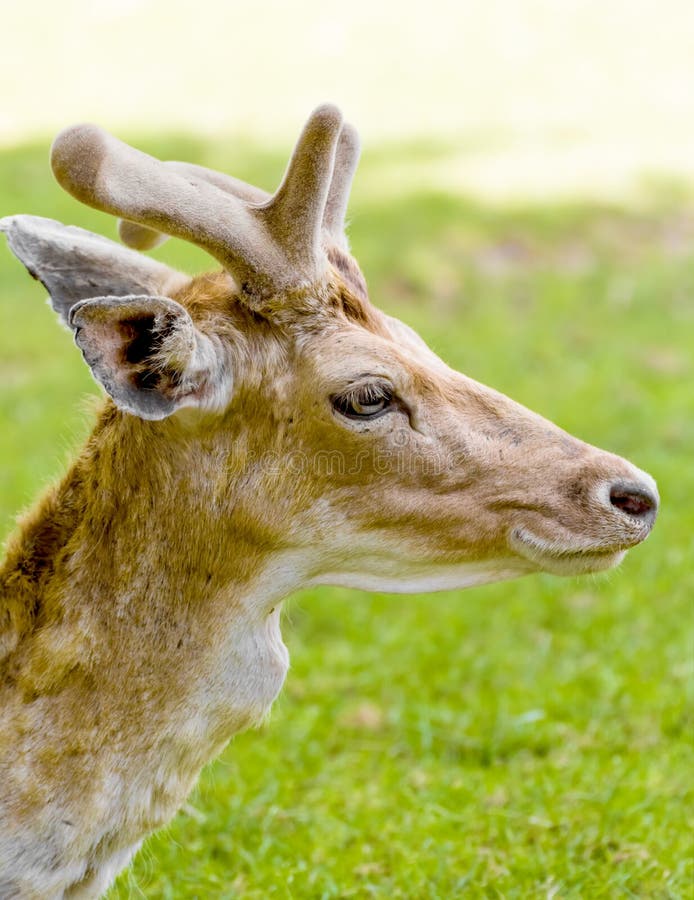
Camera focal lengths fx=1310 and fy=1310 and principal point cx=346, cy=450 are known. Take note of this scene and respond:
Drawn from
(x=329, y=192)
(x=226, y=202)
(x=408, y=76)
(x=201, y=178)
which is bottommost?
(x=408, y=76)

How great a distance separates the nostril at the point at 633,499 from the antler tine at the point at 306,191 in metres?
1.06

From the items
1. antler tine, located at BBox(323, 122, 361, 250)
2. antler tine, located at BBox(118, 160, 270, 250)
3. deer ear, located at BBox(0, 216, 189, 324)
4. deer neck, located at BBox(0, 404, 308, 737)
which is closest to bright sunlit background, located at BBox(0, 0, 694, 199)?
antler tine, located at BBox(323, 122, 361, 250)

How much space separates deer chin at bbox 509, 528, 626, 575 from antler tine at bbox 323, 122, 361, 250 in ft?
3.65

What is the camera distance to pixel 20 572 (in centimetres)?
378

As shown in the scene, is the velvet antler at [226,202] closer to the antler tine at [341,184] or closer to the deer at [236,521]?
the deer at [236,521]

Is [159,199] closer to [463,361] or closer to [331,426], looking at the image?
[331,426]

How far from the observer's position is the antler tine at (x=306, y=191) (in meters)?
3.53

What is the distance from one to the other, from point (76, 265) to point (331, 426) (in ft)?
3.19

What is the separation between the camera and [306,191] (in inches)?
141

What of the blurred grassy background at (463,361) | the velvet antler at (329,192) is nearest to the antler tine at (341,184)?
the velvet antler at (329,192)

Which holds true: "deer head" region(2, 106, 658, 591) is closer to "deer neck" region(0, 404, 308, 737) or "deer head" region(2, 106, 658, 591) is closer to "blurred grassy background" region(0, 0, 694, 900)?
"deer neck" region(0, 404, 308, 737)

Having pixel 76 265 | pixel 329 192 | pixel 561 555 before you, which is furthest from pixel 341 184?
pixel 561 555

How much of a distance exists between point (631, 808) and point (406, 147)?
40.9 ft

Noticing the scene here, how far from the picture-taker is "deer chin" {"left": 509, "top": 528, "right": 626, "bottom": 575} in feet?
11.9
